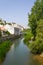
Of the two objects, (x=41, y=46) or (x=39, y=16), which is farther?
(x=39, y=16)

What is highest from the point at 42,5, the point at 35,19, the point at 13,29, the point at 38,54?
the point at 42,5

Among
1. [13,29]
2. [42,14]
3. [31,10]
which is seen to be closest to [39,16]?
[42,14]

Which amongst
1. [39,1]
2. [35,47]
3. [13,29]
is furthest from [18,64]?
[13,29]

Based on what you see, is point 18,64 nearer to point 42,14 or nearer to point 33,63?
point 33,63

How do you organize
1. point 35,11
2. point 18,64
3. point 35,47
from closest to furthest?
1. point 18,64
2. point 35,47
3. point 35,11

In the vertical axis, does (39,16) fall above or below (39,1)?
below

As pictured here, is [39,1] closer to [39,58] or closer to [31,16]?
[31,16]

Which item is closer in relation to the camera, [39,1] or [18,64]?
[18,64]

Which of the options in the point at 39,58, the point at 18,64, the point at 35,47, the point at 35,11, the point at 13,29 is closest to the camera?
the point at 18,64

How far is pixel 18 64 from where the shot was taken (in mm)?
33719

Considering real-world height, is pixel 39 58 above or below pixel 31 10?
below

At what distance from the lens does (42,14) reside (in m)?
57.2

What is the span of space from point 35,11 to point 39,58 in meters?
23.7

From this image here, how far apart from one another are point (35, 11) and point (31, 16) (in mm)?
1952
